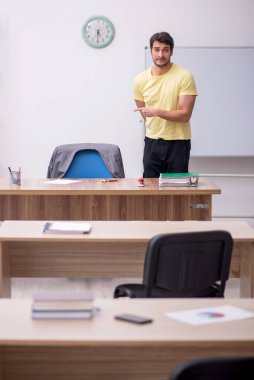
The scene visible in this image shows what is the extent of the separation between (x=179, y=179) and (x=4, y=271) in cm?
178

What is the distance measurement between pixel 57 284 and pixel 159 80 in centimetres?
177

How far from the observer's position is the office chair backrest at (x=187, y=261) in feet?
10.7

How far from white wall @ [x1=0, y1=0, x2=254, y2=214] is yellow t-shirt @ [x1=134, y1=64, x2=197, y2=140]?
6.91 ft

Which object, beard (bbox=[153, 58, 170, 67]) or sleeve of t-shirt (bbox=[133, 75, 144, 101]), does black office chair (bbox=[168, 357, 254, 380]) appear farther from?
sleeve of t-shirt (bbox=[133, 75, 144, 101])

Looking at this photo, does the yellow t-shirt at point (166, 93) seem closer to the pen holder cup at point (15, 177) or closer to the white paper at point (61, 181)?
the white paper at point (61, 181)

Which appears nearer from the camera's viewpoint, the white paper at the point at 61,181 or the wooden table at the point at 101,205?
the wooden table at the point at 101,205

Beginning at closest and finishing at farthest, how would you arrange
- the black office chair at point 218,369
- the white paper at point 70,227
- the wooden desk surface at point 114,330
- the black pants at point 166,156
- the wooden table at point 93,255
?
the black office chair at point 218,369 < the wooden desk surface at point 114,330 < the white paper at point 70,227 < the wooden table at point 93,255 < the black pants at point 166,156

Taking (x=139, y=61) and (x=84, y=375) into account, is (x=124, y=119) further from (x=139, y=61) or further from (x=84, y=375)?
(x=84, y=375)

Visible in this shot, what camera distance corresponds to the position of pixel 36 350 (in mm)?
2762

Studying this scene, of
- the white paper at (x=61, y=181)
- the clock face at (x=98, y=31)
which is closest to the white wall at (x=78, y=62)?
the clock face at (x=98, y=31)

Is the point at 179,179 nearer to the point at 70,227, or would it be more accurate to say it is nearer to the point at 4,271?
the point at 70,227

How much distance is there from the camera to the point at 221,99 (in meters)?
8.33

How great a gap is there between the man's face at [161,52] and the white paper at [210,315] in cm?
377

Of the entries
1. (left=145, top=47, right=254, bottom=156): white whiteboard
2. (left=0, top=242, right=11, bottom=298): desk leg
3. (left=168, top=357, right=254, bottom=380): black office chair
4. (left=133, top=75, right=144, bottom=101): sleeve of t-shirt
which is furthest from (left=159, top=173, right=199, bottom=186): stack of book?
(left=168, top=357, right=254, bottom=380): black office chair
